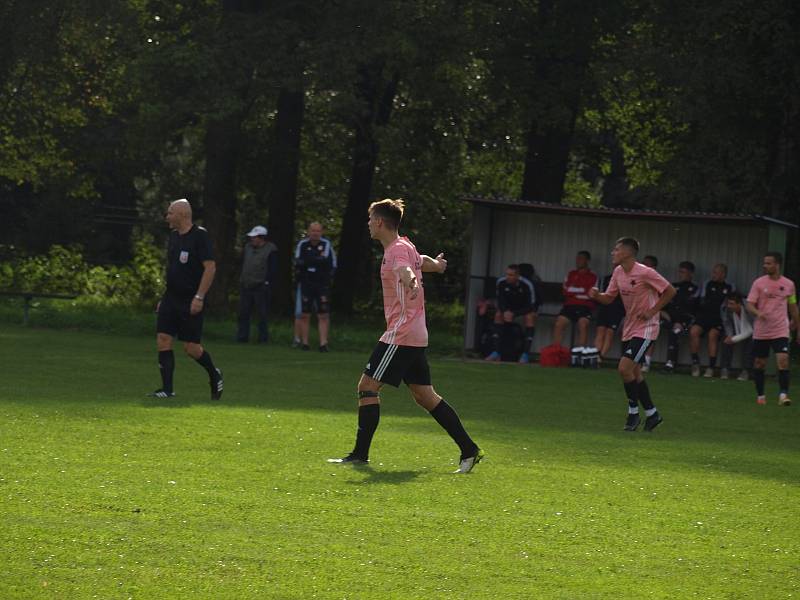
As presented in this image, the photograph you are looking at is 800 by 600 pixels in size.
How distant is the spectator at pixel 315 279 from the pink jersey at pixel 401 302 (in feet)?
46.2

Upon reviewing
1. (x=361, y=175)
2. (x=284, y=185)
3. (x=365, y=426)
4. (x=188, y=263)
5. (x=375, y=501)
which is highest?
(x=361, y=175)

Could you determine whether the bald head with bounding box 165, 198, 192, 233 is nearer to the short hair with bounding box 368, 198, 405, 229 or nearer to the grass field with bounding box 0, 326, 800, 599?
the grass field with bounding box 0, 326, 800, 599

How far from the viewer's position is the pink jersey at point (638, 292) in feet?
47.6

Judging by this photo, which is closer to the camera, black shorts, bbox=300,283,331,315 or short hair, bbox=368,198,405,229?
short hair, bbox=368,198,405,229

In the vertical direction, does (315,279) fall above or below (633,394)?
above

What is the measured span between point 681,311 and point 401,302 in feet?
48.9

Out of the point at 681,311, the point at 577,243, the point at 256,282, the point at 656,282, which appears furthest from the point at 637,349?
the point at 256,282

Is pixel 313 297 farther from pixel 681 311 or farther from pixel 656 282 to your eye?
pixel 656 282

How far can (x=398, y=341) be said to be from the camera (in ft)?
35.1

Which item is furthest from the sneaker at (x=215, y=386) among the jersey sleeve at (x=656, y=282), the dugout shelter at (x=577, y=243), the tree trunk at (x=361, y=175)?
the tree trunk at (x=361, y=175)

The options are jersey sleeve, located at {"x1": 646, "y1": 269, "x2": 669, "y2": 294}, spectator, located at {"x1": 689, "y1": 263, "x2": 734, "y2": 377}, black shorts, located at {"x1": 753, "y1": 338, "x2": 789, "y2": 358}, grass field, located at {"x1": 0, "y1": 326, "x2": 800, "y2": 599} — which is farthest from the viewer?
spectator, located at {"x1": 689, "y1": 263, "x2": 734, "y2": 377}

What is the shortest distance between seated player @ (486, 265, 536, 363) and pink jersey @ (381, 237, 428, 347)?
574 inches

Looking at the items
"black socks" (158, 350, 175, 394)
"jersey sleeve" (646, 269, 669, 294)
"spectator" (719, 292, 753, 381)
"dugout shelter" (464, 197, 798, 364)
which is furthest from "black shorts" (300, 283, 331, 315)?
"jersey sleeve" (646, 269, 669, 294)

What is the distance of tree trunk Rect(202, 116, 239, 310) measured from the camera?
3095 centimetres
